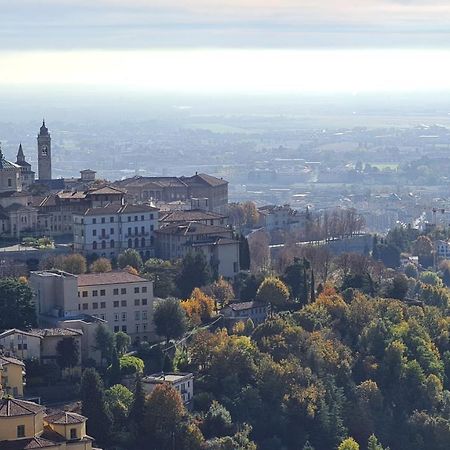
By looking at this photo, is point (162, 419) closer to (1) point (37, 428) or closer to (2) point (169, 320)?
(1) point (37, 428)

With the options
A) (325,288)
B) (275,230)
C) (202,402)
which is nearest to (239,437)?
(202,402)

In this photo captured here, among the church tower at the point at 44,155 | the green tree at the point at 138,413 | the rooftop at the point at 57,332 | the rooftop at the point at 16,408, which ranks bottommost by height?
the green tree at the point at 138,413

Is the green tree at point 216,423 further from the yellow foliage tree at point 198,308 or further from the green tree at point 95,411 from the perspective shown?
the yellow foliage tree at point 198,308

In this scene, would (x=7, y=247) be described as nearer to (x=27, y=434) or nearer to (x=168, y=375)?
(x=168, y=375)

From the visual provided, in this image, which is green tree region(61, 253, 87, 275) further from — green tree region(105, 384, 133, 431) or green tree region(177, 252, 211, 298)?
green tree region(105, 384, 133, 431)

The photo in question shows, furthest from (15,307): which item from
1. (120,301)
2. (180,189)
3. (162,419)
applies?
(180,189)

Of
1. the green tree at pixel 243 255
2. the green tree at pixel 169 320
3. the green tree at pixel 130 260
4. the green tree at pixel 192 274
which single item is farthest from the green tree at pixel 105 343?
the green tree at pixel 243 255
